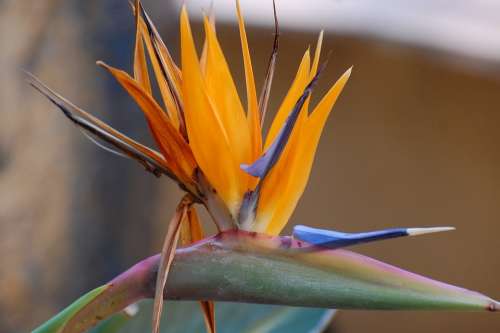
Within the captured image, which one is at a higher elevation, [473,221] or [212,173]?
[473,221]

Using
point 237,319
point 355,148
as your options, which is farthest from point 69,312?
point 355,148

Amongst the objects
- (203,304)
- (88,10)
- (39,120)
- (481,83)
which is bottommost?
(203,304)

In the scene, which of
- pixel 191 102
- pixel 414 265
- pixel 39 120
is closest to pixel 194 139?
pixel 191 102

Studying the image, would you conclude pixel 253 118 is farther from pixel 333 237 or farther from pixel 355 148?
pixel 355 148

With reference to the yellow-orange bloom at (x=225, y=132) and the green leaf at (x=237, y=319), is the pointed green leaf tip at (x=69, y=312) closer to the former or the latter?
the yellow-orange bloom at (x=225, y=132)

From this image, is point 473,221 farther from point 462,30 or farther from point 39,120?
point 39,120

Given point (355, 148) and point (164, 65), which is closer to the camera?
point (164, 65)
